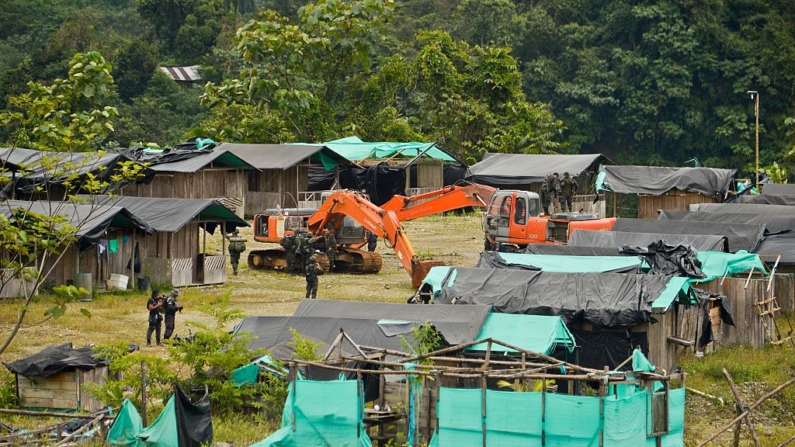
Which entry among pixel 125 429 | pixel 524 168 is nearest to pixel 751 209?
pixel 524 168

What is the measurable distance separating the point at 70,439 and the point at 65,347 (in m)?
4.07

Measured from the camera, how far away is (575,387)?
20.3 meters

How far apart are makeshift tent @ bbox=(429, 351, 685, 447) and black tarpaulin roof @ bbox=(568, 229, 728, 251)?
1336 cm

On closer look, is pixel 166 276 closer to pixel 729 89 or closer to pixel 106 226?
pixel 106 226

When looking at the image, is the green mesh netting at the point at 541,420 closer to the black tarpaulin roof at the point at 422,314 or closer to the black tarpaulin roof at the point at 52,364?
the black tarpaulin roof at the point at 422,314

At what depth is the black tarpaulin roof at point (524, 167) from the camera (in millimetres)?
50719

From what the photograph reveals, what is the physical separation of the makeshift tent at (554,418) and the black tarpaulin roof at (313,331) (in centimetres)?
389

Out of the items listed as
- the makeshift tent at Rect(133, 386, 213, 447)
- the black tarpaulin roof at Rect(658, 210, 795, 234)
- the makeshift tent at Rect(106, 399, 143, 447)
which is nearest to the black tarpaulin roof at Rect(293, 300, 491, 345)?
the makeshift tent at Rect(133, 386, 213, 447)

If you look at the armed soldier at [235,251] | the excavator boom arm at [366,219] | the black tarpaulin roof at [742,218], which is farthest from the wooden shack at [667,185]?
the armed soldier at [235,251]

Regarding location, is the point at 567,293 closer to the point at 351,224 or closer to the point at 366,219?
the point at 366,219

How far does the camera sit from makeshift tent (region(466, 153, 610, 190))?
50.8m

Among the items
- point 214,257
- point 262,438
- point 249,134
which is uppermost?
point 249,134

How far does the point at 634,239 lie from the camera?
31.8m

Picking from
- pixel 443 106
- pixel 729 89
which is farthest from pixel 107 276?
pixel 729 89
